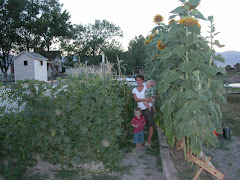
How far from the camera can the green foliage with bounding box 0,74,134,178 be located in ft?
11.8

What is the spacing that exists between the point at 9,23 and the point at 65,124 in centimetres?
3424

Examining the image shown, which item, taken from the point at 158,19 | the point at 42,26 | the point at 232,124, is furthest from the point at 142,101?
the point at 42,26

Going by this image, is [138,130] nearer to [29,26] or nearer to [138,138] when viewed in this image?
[138,138]

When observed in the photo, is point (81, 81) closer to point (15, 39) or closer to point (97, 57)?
point (15, 39)

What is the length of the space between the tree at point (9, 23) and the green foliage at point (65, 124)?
1258 inches

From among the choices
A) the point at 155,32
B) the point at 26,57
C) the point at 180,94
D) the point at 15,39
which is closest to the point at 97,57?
the point at 15,39

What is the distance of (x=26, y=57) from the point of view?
86.9 feet

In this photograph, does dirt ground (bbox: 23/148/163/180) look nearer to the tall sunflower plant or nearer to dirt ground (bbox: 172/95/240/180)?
dirt ground (bbox: 172/95/240/180)

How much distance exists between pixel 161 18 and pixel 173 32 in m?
2.81

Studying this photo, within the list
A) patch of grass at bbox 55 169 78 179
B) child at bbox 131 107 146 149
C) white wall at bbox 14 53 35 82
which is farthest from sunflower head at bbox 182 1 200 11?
white wall at bbox 14 53 35 82

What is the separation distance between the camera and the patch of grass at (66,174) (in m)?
3.65

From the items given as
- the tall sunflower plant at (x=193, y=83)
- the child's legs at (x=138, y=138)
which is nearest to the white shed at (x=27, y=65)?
the child's legs at (x=138, y=138)

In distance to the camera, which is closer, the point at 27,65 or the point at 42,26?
the point at 27,65

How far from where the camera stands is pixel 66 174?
372 cm
